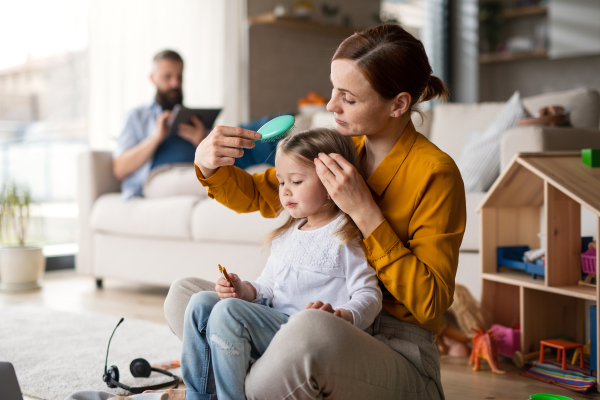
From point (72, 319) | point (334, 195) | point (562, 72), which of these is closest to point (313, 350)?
point (334, 195)

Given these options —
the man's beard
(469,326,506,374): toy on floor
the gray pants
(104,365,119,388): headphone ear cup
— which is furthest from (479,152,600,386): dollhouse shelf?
the man's beard

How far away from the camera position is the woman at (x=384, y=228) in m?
1.02

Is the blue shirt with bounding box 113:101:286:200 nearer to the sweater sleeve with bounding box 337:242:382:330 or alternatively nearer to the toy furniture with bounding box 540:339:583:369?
the toy furniture with bounding box 540:339:583:369

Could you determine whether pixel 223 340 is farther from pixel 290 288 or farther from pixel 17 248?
pixel 17 248

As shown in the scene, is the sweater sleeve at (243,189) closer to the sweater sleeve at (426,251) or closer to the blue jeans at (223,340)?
the blue jeans at (223,340)

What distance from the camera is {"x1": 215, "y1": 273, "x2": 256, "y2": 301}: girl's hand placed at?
3.95ft

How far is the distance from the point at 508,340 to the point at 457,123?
1255mm

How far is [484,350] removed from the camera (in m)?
1.76

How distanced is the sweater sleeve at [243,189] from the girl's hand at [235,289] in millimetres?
209

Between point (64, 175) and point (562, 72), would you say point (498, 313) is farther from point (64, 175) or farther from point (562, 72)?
point (562, 72)

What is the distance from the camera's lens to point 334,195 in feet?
3.67

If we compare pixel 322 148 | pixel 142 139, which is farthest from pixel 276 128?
pixel 142 139

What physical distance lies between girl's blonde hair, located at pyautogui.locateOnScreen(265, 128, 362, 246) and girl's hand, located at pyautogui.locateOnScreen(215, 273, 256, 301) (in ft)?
0.76

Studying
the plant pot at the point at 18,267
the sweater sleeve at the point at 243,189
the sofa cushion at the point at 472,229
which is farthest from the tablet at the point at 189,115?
the sweater sleeve at the point at 243,189
